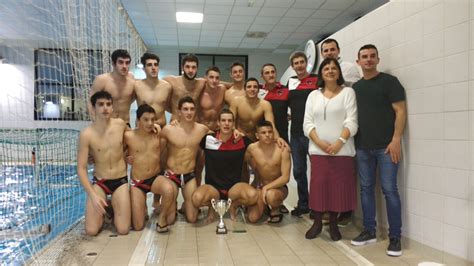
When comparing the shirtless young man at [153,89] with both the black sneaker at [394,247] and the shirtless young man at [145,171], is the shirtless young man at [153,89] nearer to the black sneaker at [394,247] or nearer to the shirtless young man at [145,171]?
the shirtless young man at [145,171]

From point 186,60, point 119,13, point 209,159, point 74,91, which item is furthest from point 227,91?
point 119,13

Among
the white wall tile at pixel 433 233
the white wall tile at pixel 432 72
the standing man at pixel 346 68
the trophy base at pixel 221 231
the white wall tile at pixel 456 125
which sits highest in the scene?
the standing man at pixel 346 68

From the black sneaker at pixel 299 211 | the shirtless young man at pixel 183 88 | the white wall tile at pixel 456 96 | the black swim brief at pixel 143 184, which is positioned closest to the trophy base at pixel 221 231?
the black swim brief at pixel 143 184

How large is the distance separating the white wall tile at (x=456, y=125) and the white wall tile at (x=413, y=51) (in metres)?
0.57

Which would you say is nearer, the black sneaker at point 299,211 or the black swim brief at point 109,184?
the black swim brief at point 109,184

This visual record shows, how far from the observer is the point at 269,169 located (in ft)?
13.1

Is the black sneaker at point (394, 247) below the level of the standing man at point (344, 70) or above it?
below

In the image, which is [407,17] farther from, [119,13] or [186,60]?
[119,13]

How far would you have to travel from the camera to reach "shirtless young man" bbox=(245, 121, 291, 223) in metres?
3.86

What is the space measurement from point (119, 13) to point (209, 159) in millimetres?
3818

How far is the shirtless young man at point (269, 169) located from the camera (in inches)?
152

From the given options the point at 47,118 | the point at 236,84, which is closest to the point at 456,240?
the point at 236,84

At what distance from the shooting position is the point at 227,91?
14.8ft

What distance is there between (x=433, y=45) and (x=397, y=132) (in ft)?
2.43
